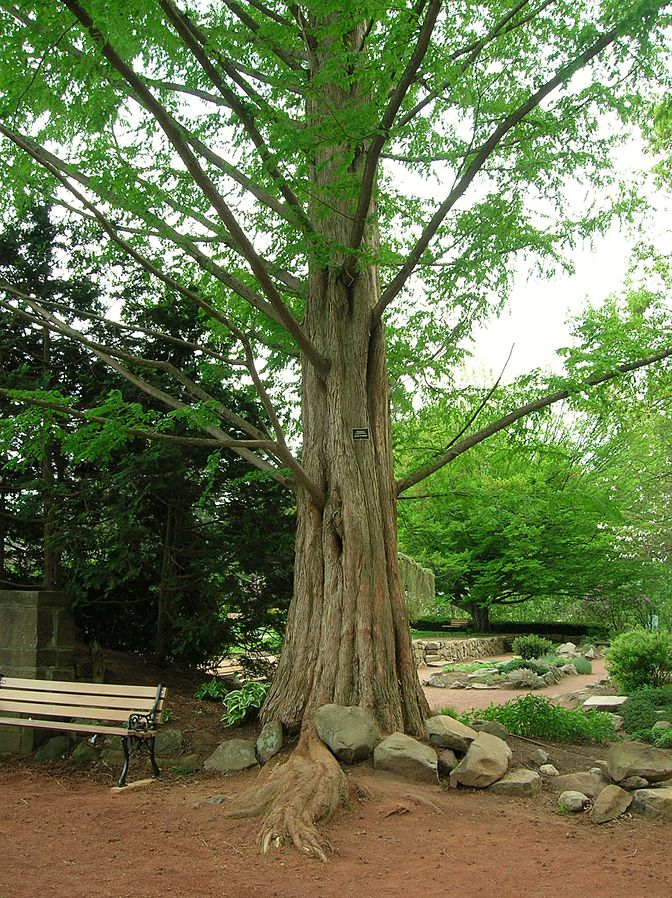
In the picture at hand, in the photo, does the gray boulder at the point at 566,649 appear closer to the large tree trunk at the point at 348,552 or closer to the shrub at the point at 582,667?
the shrub at the point at 582,667

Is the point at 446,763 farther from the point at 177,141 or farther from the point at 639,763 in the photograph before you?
the point at 177,141

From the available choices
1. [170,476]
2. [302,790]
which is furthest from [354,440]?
[302,790]

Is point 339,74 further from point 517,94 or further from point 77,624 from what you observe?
point 77,624

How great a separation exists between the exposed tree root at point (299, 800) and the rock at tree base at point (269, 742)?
43cm

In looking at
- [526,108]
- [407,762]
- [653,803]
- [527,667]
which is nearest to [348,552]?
[407,762]

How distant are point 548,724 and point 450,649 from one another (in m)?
10.2

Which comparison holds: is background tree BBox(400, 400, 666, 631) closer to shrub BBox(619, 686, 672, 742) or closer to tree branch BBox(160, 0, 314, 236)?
shrub BBox(619, 686, 672, 742)

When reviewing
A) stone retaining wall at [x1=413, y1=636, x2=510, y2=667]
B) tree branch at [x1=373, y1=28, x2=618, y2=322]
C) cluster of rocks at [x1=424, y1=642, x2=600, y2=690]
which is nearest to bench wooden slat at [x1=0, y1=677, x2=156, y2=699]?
tree branch at [x1=373, y1=28, x2=618, y2=322]

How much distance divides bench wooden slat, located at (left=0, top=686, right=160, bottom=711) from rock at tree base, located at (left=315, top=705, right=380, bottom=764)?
144 centimetres

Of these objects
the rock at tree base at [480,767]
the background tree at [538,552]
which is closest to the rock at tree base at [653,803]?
the rock at tree base at [480,767]

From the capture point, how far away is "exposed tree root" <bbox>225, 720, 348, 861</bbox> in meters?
4.30

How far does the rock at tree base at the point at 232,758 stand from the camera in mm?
5922

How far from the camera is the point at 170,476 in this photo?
7766mm

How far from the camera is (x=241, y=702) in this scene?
6.91 meters
